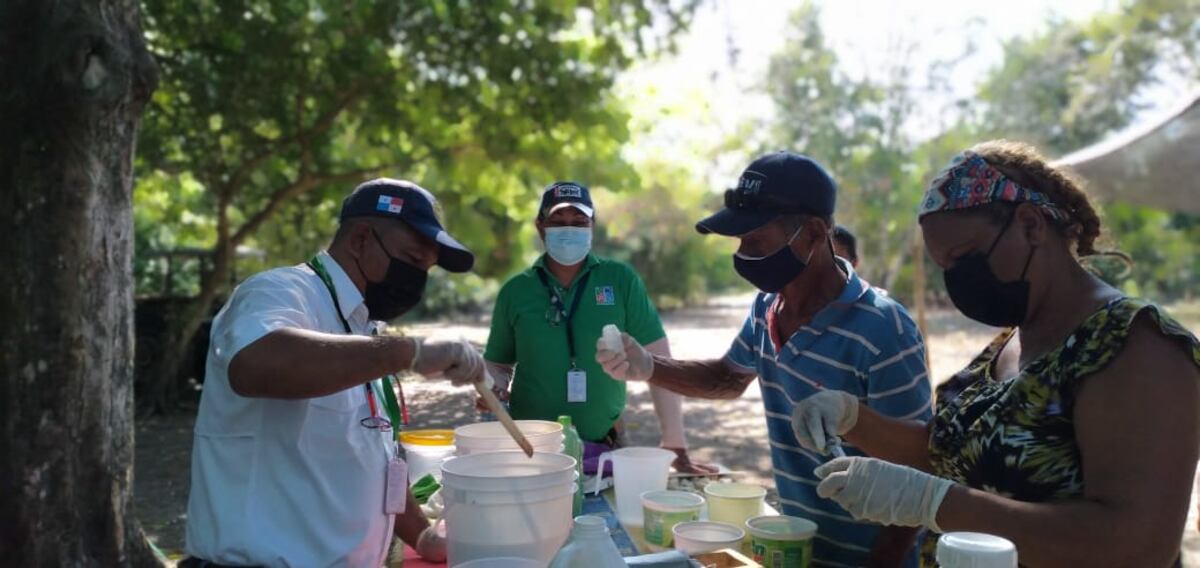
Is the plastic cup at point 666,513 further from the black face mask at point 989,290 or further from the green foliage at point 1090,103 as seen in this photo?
the green foliage at point 1090,103

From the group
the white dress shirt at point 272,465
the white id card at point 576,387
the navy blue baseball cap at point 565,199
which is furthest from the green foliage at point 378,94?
the white dress shirt at point 272,465

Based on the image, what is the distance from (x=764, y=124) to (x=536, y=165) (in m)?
17.4

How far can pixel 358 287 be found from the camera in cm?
219

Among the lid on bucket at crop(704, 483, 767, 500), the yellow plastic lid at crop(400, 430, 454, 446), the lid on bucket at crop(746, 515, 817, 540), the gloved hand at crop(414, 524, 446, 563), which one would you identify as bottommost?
the gloved hand at crop(414, 524, 446, 563)

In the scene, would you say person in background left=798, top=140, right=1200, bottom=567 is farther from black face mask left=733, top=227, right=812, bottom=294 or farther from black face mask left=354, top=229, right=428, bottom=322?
black face mask left=354, top=229, right=428, bottom=322

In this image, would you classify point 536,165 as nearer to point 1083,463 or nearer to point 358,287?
point 358,287

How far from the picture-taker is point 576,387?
3582mm

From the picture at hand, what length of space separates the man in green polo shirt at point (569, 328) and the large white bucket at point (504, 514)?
1577mm

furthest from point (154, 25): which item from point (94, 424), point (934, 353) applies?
point (934, 353)

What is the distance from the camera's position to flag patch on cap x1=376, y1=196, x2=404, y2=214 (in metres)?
2.16

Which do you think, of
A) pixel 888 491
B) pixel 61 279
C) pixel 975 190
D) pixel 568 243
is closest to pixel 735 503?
pixel 888 491

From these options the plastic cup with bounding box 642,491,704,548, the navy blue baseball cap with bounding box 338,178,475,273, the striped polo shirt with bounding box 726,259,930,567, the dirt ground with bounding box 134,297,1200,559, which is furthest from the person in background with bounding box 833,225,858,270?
the navy blue baseball cap with bounding box 338,178,475,273

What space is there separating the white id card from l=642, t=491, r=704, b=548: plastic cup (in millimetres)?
1151

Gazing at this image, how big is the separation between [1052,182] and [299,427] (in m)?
1.75
